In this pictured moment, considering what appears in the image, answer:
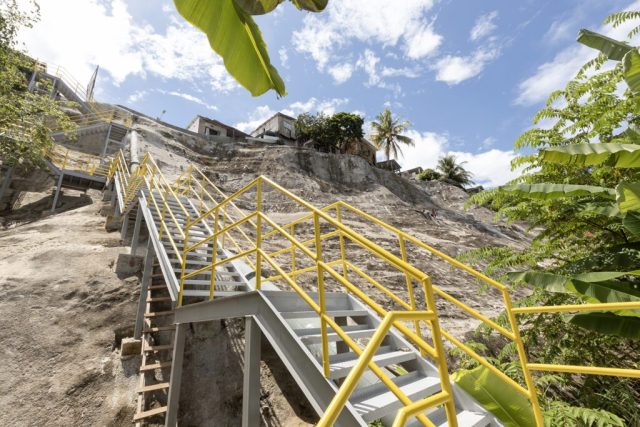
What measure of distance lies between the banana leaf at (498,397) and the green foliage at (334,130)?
3262 cm

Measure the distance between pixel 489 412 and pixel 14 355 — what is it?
341 inches

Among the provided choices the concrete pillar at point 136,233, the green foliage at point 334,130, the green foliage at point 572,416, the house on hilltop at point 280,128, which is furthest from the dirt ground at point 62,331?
the house on hilltop at point 280,128

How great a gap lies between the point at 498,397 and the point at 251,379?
2.52 m

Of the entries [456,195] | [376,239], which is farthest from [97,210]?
[456,195]

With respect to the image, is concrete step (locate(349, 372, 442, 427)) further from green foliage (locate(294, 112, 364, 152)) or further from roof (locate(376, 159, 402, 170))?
roof (locate(376, 159, 402, 170))

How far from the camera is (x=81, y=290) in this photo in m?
7.84

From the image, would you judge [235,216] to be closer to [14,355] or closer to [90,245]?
[90,245]

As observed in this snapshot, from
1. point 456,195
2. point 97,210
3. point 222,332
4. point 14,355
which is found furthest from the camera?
point 456,195

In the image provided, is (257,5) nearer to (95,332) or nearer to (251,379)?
(251,379)

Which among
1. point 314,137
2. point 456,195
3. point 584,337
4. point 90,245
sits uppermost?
point 314,137

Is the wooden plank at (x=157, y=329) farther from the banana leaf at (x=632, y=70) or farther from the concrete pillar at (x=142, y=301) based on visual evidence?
the banana leaf at (x=632, y=70)

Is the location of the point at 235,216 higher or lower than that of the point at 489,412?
higher

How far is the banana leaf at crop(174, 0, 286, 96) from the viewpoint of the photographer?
98.2 inches

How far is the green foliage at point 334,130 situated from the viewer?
34219 millimetres
